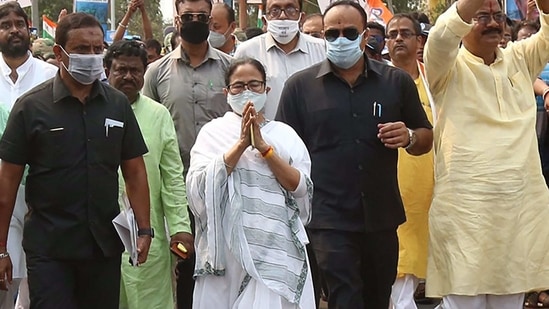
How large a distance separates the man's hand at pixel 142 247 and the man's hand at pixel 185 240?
661mm

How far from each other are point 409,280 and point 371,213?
5.34 ft

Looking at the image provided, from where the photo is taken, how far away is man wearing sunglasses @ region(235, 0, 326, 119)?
7.06 metres

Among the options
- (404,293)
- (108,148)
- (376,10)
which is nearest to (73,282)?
(108,148)

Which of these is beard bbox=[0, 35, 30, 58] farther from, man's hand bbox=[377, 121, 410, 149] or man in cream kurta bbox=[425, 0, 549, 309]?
man in cream kurta bbox=[425, 0, 549, 309]

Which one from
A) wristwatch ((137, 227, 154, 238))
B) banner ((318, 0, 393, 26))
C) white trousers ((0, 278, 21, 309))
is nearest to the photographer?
wristwatch ((137, 227, 154, 238))

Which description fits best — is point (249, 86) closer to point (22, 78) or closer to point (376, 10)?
point (22, 78)

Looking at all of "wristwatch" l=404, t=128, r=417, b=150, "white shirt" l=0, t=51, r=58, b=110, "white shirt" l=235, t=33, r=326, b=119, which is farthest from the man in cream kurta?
"white shirt" l=0, t=51, r=58, b=110

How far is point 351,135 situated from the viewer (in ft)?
18.7

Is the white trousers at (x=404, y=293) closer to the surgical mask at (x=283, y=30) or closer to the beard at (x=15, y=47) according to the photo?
the surgical mask at (x=283, y=30)

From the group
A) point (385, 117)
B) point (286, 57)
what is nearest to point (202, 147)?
point (385, 117)

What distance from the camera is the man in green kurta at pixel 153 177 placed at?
248 inches

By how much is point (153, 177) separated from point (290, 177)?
1.41 m

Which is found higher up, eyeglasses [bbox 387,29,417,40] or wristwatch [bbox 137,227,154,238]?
eyeglasses [bbox 387,29,417,40]

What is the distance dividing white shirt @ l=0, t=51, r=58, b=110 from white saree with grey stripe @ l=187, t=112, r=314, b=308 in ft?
7.21
